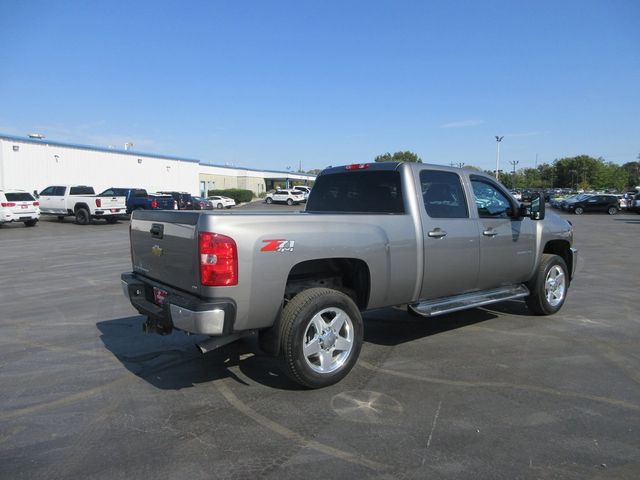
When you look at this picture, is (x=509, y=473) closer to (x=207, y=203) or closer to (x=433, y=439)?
(x=433, y=439)

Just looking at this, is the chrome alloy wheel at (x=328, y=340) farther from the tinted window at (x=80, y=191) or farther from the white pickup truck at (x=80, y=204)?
the tinted window at (x=80, y=191)

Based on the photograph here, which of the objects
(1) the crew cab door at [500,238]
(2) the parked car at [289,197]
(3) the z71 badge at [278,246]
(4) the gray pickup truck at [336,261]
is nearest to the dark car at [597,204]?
(2) the parked car at [289,197]

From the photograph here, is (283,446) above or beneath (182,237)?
beneath

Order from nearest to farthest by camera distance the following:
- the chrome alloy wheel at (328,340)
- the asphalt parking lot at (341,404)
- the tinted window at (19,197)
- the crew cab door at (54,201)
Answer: the asphalt parking lot at (341,404) → the chrome alloy wheel at (328,340) → the tinted window at (19,197) → the crew cab door at (54,201)

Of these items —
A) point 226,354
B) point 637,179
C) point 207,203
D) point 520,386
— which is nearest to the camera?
point 520,386

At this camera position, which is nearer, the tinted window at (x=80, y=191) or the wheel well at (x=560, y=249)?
the wheel well at (x=560, y=249)

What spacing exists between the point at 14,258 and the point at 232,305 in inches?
461

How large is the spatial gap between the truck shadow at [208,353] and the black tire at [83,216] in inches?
857

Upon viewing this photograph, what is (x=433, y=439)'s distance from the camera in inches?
129

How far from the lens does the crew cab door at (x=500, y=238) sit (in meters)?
5.53

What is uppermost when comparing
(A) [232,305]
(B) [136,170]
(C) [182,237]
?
(B) [136,170]

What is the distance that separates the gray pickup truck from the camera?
3641 mm

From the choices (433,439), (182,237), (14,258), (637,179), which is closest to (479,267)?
(433,439)

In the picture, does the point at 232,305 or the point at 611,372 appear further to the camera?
the point at 611,372
